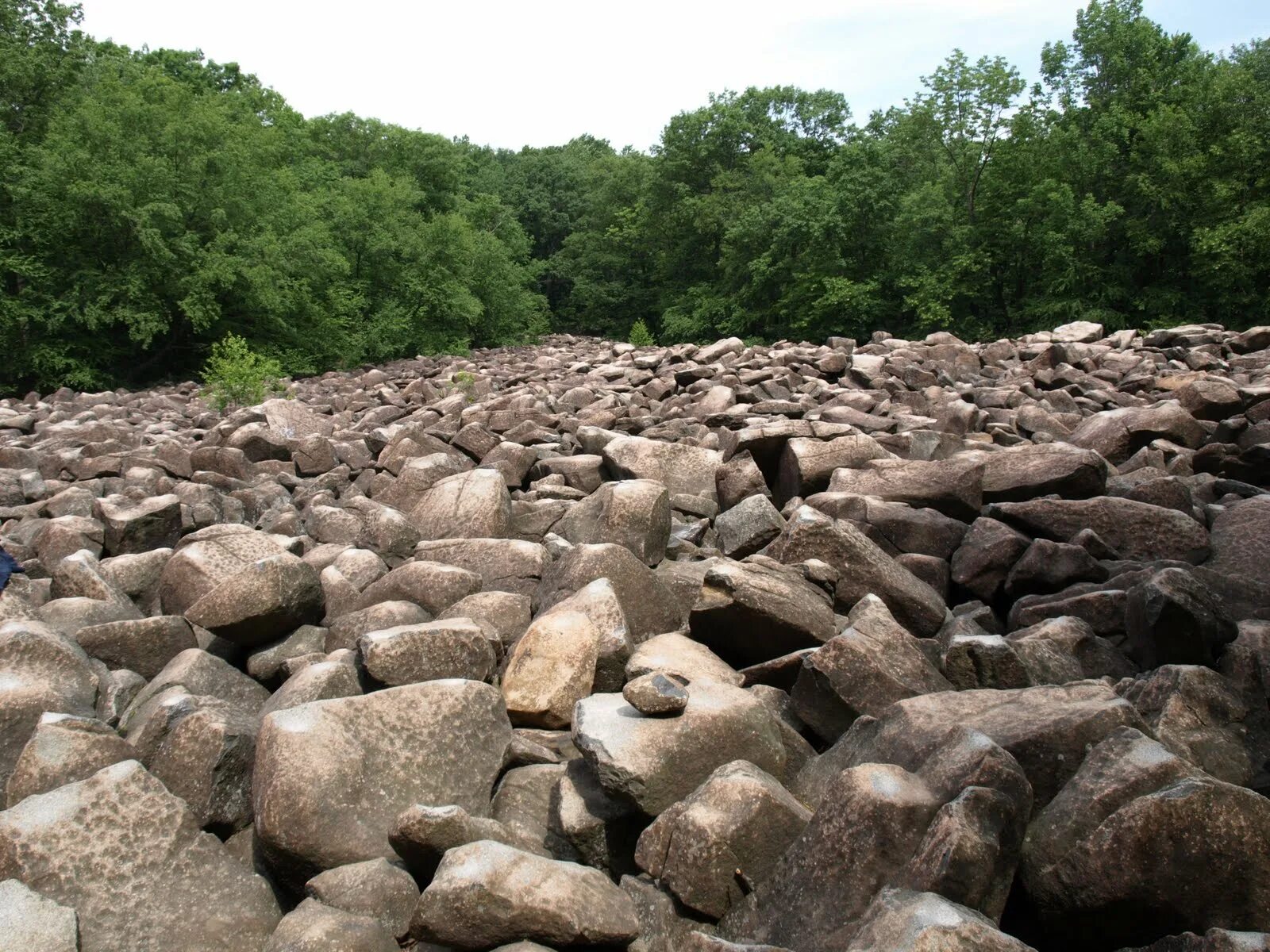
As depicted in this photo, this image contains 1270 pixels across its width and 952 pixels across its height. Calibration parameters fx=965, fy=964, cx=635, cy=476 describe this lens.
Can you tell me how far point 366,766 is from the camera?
9.09 feet

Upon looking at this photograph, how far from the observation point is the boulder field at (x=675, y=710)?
2145 millimetres

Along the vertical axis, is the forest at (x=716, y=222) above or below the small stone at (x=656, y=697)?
above

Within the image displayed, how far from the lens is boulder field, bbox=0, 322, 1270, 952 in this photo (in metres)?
2.14

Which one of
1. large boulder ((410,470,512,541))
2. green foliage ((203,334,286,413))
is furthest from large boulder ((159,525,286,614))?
green foliage ((203,334,286,413))

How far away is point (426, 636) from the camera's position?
3365 millimetres

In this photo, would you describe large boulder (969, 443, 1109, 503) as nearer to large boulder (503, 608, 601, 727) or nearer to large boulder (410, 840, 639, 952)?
large boulder (503, 608, 601, 727)

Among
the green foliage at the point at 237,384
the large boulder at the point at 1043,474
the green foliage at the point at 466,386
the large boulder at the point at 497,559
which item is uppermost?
the large boulder at the point at 1043,474

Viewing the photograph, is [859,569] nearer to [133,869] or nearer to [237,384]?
[133,869]

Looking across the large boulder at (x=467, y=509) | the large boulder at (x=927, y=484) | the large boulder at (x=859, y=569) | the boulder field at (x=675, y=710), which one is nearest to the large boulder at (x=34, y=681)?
the boulder field at (x=675, y=710)

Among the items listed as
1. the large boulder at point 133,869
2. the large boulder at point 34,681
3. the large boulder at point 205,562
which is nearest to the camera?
the large boulder at point 133,869

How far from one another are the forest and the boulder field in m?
19.2

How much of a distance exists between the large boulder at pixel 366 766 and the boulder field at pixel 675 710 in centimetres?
1

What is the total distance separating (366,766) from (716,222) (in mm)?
40015

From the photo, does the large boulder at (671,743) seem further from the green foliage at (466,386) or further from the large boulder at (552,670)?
the green foliage at (466,386)
